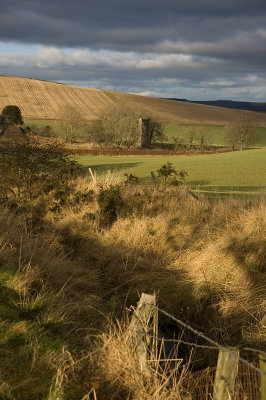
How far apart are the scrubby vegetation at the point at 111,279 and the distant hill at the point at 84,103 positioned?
208 feet

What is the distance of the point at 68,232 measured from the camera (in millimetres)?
12984

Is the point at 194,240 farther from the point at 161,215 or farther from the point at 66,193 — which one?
the point at 66,193

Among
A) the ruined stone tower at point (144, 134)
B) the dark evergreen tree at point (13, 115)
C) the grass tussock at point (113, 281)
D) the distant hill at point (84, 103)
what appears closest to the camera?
the grass tussock at point (113, 281)

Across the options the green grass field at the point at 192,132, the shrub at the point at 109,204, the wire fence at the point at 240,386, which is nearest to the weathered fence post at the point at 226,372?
the wire fence at the point at 240,386

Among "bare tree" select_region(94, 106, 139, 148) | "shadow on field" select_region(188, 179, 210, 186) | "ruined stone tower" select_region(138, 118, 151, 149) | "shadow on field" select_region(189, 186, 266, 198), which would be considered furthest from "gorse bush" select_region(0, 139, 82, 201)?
"ruined stone tower" select_region(138, 118, 151, 149)

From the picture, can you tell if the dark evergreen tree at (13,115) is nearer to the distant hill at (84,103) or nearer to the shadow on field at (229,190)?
the distant hill at (84,103)

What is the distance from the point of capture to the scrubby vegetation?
15.2 feet

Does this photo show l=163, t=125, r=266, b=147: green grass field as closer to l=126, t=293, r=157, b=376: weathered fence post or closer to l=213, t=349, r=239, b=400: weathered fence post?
l=126, t=293, r=157, b=376: weathered fence post

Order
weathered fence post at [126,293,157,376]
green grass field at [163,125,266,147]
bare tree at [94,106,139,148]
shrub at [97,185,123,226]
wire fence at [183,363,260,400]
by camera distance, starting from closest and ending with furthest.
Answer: weathered fence post at [126,293,157,376] → wire fence at [183,363,260,400] → shrub at [97,185,123,226] → bare tree at [94,106,139,148] → green grass field at [163,125,266,147]

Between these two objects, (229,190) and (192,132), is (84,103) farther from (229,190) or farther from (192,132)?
(229,190)

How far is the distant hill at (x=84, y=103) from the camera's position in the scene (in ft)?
273

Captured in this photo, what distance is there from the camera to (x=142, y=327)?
177 inches

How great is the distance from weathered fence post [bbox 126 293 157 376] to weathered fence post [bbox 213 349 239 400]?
89 cm

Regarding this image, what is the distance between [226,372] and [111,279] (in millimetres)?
6281
